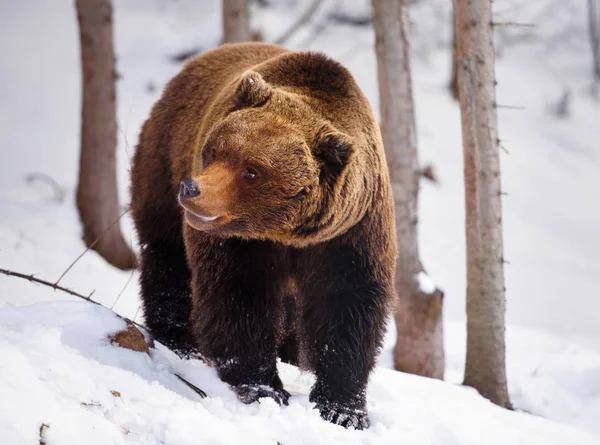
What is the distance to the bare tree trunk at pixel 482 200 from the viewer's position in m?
6.05

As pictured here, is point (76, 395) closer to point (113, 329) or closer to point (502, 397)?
point (113, 329)

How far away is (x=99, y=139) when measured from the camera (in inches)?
351

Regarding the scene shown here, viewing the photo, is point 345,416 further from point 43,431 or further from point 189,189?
point 43,431

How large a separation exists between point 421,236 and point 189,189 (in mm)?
10827

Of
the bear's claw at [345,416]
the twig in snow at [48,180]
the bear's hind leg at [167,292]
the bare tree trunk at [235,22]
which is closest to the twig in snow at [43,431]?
the bear's claw at [345,416]

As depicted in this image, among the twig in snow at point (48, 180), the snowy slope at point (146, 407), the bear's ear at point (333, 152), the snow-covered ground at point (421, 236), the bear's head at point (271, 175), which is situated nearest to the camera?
the snowy slope at point (146, 407)

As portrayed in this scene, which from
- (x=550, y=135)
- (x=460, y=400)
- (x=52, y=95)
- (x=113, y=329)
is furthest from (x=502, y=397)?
(x=550, y=135)

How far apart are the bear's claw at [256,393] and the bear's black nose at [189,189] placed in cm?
140

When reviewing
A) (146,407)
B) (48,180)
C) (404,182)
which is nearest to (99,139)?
(48,180)

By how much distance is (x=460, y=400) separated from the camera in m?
5.08

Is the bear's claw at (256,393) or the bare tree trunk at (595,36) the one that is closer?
the bear's claw at (256,393)

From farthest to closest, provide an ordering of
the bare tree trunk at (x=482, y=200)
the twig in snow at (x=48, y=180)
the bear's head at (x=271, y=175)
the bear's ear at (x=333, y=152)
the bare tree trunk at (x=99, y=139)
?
1. the twig in snow at (x=48, y=180)
2. the bare tree trunk at (x=99, y=139)
3. the bare tree trunk at (x=482, y=200)
4. the bear's ear at (x=333, y=152)
5. the bear's head at (x=271, y=175)

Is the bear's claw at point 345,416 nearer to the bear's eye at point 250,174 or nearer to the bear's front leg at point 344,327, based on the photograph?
the bear's front leg at point 344,327

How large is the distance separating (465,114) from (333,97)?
2.41 metres
